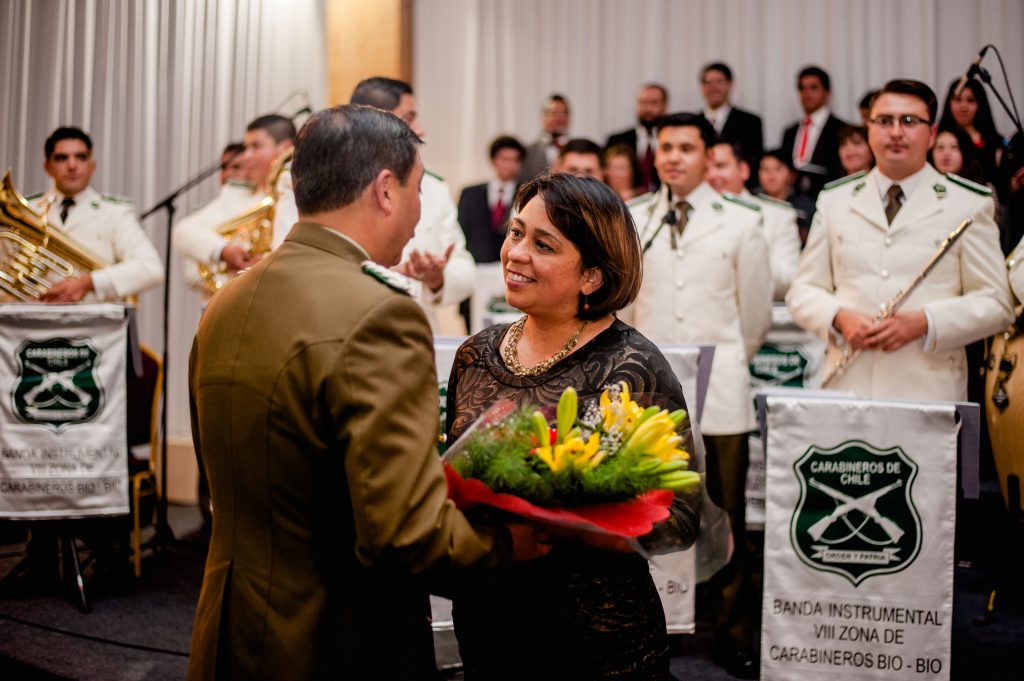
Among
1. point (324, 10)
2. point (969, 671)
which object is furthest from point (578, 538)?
point (324, 10)

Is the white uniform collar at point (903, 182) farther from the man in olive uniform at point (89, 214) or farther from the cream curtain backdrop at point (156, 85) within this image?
the cream curtain backdrop at point (156, 85)

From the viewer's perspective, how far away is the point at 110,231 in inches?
204

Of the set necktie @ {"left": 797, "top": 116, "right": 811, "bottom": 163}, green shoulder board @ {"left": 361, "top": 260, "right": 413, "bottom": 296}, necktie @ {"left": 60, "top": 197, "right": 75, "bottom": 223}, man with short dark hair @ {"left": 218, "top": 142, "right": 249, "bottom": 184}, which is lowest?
green shoulder board @ {"left": 361, "top": 260, "right": 413, "bottom": 296}

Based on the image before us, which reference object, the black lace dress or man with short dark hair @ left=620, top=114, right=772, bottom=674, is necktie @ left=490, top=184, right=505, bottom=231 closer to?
man with short dark hair @ left=620, top=114, right=772, bottom=674

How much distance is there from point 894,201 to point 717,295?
2.22ft

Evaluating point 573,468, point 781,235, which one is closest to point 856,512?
point 573,468

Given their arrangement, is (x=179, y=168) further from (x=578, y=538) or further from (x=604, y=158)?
(x=578, y=538)

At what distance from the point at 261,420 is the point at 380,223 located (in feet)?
1.21

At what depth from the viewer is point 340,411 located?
4.95ft

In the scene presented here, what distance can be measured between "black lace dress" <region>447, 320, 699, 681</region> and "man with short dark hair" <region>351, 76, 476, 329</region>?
1.52m

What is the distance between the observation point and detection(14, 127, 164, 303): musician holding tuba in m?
5.09

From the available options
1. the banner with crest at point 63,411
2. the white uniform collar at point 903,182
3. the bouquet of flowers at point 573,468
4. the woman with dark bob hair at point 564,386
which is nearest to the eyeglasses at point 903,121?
the white uniform collar at point 903,182

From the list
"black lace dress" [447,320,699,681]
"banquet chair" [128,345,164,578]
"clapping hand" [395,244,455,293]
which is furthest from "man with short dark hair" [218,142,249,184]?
"black lace dress" [447,320,699,681]

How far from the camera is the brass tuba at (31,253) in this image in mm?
4672
